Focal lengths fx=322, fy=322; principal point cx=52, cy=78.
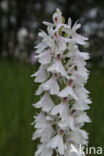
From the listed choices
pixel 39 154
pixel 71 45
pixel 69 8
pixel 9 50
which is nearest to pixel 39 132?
pixel 39 154

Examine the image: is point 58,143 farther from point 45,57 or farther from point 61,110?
point 45,57

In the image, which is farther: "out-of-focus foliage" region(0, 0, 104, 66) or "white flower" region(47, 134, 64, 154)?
"out-of-focus foliage" region(0, 0, 104, 66)

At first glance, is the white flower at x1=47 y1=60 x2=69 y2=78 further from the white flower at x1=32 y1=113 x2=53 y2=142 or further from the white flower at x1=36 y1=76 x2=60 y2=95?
the white flower at x1=32 y1=113 x2=53 y2=142

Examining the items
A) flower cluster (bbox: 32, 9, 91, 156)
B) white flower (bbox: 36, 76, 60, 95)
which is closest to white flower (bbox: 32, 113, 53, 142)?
flower cluster (bbox: 32, 9, 91, 156)

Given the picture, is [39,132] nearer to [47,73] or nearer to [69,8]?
[47,73]

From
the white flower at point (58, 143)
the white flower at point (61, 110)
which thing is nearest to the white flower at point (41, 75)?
the white flower at point (61, 110)

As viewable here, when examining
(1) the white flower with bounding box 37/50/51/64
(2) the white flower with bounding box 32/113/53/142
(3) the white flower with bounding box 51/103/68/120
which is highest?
(1) the white flower with bounding box 37/50/51/64

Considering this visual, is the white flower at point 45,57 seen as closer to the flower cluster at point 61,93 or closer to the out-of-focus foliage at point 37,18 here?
the flower cluster at point 61,93
